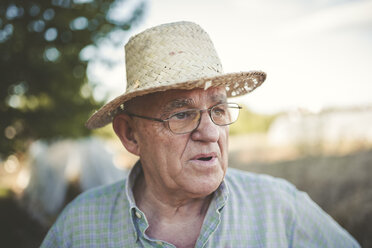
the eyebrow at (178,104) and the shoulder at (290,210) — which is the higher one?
the eyebrow at (178,104)

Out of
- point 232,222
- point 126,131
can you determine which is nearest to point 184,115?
point 126,131

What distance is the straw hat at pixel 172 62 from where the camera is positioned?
4.97 ft

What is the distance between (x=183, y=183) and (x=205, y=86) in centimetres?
62

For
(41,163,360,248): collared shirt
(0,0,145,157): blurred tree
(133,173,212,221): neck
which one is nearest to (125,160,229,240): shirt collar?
(41,163,360,248): collared shirt

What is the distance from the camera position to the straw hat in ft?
4.97

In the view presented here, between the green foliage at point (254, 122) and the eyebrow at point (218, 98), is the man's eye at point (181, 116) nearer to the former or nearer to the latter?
the eyebrow at point (218, 98)

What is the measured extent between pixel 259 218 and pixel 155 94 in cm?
111

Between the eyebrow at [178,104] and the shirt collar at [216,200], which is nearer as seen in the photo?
the eyebrow at [178,104]

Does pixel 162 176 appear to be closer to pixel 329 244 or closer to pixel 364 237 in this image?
pixel 329 244

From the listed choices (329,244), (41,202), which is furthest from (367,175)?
(41,202)

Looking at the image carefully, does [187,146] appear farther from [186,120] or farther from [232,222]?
[232,222]

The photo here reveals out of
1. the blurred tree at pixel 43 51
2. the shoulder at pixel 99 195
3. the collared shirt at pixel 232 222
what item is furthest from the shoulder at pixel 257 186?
the blurred tree at pixel 43 51

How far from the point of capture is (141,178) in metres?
2.17

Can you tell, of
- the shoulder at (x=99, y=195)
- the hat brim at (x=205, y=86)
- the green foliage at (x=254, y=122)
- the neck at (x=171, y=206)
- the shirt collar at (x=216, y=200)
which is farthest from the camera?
the green foliage at (x=254, y=122)
